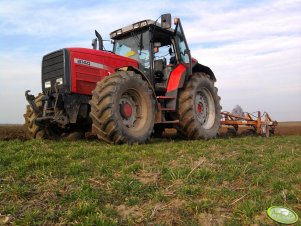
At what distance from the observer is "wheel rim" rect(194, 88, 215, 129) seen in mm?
10062

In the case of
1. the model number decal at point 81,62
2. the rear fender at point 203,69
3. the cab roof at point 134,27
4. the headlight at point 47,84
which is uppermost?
the cab roof at point 134,27

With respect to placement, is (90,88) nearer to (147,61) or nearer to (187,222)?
(147,61)

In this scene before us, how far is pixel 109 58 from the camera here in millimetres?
8383

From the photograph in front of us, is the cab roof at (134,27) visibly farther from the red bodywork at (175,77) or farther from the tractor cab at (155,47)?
the red bodywork at (175,77)

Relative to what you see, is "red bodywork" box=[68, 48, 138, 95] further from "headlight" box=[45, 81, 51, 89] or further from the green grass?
the green grass

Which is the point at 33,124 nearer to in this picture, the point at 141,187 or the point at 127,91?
the point at 127,91

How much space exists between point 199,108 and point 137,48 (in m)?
2.41

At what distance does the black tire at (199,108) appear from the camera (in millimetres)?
8922

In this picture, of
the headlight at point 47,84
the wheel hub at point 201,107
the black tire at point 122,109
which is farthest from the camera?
the wheel hub at point 201,107

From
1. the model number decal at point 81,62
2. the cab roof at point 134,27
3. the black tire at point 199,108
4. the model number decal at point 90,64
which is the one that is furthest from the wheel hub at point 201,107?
the model number decal at point 81,62

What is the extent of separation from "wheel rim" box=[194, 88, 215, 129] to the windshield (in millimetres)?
1856

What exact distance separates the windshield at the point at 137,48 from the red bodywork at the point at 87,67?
84 cm

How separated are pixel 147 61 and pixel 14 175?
5.24 m

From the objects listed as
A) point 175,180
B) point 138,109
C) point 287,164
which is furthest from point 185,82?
point 175,180
